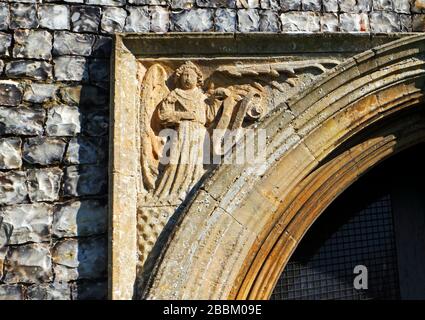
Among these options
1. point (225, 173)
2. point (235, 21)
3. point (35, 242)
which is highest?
point (235, 21)

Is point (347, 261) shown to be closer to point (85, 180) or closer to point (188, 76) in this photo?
point (188, 76)

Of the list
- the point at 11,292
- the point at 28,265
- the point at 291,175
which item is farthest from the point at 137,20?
the point at 11,292

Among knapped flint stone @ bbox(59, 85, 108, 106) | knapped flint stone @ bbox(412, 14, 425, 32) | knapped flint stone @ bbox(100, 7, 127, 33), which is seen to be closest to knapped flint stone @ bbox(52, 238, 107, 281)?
knapped flint stone @ bbox(59, 85, 108, 106)

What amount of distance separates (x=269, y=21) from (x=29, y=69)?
4.36 ft

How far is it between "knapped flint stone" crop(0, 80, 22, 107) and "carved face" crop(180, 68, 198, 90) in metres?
0.85

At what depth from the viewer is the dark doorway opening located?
12.1 ft

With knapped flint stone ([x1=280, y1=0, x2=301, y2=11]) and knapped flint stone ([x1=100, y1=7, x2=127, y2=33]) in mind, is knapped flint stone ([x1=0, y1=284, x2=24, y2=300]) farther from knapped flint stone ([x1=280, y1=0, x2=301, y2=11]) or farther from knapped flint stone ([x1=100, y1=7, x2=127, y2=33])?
knapped flint stone ([x1=280, y1=0, x2=301, y2=11])

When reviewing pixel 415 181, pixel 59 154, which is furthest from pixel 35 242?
pixel 415 181

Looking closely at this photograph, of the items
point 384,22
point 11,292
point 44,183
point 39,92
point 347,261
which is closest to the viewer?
point 11,292

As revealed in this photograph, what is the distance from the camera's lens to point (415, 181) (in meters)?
3.94

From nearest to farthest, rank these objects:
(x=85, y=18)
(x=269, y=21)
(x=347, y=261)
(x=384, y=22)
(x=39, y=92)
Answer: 1. (x=39, y=92)
2. (x=85, y=18)
3. (x=269, y=21)
4. (x=384, y=22)
5. (x=347, y=261)

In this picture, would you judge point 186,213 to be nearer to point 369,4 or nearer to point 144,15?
point 144,15

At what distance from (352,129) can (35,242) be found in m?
1.77

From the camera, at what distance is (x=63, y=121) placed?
3.07 m
